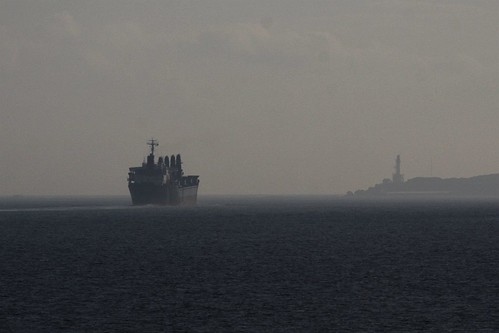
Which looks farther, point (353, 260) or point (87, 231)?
point (87, 231)

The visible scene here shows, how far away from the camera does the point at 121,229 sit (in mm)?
139000

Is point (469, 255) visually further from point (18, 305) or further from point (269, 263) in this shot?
point (18, 305)

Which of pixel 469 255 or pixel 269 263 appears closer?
pixel 269 263

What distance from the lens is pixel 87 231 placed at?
134375mm

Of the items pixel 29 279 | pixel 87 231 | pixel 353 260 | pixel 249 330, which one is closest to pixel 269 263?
pixel 353 260

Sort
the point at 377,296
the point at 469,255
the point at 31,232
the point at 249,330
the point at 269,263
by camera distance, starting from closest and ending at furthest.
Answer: the point at 249,330 → the point at 377,296 → the point at 269,263 → the point at 469,255 → the point at 31,232

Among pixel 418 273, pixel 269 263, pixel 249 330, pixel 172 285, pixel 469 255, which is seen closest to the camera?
pixel 249 330

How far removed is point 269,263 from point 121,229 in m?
65.1

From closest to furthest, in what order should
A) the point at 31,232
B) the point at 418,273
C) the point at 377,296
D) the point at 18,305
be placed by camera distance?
the point at 18,305 → the point at 377,296 → the point at 418,273 → the point at 31,232

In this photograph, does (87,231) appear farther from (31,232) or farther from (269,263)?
(269,263)

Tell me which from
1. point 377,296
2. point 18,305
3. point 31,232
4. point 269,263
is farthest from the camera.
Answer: point 31,232

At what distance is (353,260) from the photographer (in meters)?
81.4

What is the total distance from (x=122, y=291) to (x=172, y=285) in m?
4.74

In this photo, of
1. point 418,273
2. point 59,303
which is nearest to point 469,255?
point 418,273
